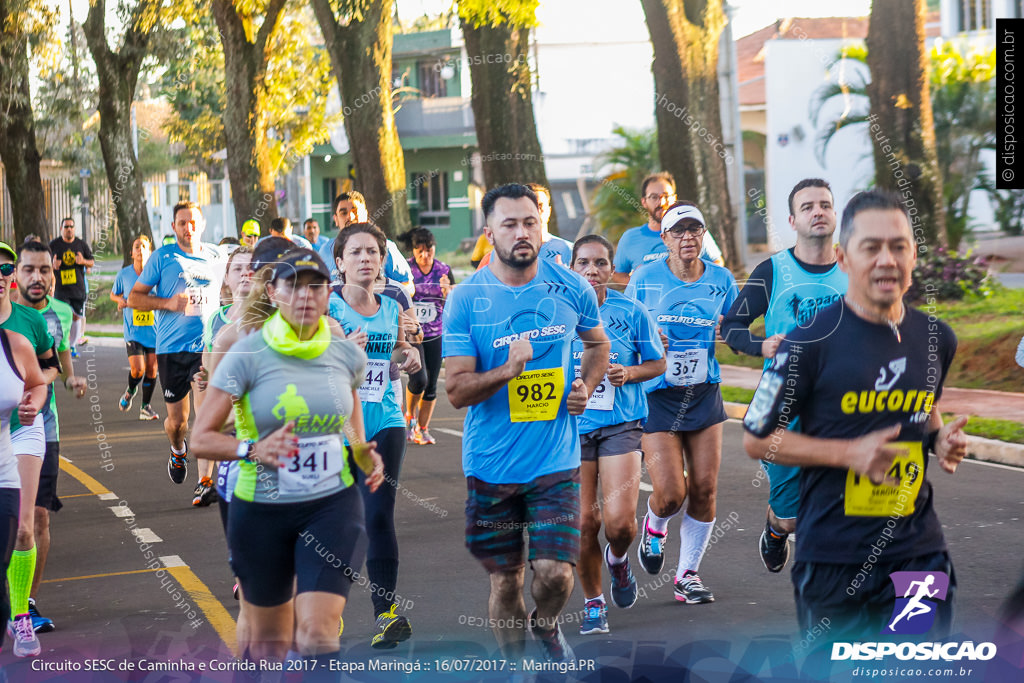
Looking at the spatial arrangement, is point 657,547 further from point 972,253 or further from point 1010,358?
point 972,253

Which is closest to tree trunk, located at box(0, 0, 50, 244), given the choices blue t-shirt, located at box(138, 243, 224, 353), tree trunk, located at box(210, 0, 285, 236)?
tree trunk, located at box(210, 0, 285, 236)

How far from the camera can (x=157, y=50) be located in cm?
3120

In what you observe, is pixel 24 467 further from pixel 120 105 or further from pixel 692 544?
pixel 120 105

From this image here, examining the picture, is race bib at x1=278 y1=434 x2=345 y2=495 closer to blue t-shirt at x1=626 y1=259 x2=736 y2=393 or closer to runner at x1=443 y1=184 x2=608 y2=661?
runner at x1=443 y1=184 x2=608 y2=661

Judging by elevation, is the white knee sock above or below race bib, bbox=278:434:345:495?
below

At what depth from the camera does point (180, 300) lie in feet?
34.8

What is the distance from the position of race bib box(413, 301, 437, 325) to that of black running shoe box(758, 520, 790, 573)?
625 cm

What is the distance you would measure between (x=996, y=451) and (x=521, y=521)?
6641 mm

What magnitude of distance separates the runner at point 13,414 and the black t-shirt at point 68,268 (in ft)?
54.5

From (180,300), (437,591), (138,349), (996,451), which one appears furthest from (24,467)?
(138,349)

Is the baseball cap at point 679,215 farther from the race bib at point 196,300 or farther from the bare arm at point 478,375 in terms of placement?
the race bib at point 196,300

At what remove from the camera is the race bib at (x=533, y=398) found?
5.20 meters

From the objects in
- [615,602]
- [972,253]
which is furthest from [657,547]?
[972,253]

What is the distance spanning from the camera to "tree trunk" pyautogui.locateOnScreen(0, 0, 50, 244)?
26.1 m
